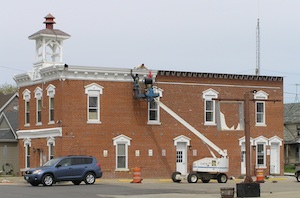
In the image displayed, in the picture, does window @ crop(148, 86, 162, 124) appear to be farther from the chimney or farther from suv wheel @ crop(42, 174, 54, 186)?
suv wheel @ crop(42, 174, 54, 186)

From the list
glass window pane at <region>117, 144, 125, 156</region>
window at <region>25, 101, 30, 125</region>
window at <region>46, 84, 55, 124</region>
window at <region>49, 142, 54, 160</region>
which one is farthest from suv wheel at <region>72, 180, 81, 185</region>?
window at <region>25, 101, 30, 125</region>

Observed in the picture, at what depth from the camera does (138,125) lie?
52.0m

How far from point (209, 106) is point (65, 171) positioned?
1626 cm

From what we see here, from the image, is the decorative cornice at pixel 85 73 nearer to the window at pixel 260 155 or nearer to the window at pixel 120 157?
the window at pixel 120 157

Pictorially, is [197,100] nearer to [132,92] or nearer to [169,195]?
[132,92]

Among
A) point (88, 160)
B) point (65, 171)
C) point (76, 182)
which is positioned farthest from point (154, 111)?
point (65, 171)

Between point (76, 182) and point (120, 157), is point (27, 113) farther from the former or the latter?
point (76, 182)

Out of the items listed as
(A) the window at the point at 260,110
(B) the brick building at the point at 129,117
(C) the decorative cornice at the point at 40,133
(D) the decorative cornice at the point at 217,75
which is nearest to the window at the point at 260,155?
(B) the brick building at the point at 129,117

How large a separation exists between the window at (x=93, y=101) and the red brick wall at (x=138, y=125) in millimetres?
287

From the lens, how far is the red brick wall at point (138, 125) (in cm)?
4966

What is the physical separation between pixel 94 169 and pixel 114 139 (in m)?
7.64

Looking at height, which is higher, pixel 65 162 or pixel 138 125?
pixel 138 125

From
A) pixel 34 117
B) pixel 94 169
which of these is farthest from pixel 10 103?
pixel 94 169

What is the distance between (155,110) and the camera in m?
52.8
